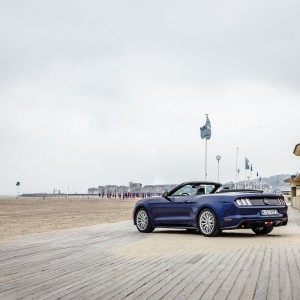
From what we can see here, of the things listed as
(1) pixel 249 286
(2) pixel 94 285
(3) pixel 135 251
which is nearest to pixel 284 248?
(3) pixel 135 251

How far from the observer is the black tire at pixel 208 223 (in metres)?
13.1

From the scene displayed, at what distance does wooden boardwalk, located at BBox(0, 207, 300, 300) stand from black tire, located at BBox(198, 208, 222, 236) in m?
2.14

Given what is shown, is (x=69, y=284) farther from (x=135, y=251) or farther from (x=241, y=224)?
(x=241, y=224)

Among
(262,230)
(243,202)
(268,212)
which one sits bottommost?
(262,230)

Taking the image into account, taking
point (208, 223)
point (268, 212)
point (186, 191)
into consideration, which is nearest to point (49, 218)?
point (186, 191)

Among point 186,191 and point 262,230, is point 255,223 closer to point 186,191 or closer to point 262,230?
point 262,230

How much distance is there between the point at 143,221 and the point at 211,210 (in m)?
2.68

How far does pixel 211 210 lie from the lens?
13297 millimetres

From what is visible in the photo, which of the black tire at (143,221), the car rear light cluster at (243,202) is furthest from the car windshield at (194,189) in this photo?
the car rear light cluster at (243,202)

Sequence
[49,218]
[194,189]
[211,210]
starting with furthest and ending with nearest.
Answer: [49,218] < [194,189] < [211,210]

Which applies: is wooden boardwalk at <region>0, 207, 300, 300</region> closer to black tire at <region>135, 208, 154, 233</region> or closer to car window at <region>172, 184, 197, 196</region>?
car window at <region>172, 184, 197, 196</region>

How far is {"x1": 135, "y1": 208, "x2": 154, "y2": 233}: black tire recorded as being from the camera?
15141 mm

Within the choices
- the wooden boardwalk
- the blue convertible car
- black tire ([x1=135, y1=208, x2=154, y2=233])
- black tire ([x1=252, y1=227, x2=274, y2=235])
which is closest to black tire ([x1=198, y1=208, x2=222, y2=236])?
the blue convertible car

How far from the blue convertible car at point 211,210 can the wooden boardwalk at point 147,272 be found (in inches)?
77.0
